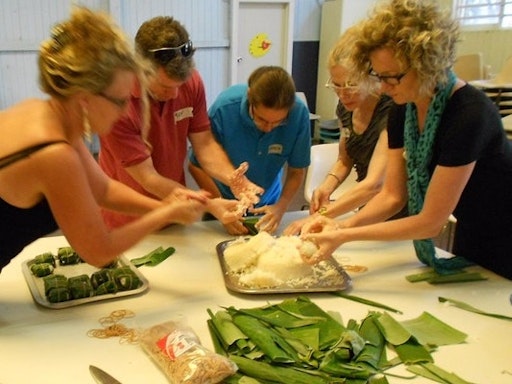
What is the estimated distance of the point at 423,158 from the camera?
5.38 feet

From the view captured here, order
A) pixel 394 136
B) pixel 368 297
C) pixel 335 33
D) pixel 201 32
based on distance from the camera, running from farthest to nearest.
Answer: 1. pixel 335 33
2. pixel 201 32
3. pixel 394 136
4. pixel 368 297

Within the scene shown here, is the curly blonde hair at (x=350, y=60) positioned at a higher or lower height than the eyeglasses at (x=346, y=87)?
higher

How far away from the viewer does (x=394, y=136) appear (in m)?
1.79

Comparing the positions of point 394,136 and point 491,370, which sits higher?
point 394,136

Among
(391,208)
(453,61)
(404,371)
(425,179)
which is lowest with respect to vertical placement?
(404,371)

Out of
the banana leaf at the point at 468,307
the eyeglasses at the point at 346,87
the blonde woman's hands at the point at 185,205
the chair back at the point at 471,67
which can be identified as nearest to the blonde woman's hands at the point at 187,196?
the blonde woman's hands at the point at 185,205

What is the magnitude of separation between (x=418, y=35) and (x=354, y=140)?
0.87m

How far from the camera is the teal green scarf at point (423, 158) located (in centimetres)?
156

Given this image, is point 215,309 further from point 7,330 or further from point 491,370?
point 491,370

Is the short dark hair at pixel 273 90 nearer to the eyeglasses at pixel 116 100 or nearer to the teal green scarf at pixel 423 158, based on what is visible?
the teal green scarf at pixel 423 158

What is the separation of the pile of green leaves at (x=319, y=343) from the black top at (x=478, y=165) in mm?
425

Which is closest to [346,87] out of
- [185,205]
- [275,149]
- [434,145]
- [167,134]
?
[275,149]

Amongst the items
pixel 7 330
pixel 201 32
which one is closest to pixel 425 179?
pixel 7 330

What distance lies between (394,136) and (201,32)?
415 centimetres
